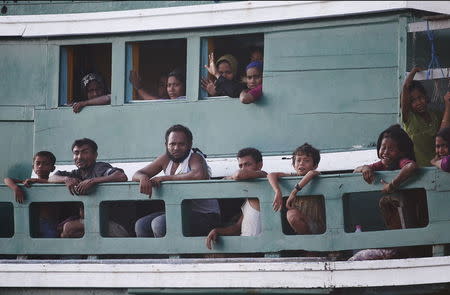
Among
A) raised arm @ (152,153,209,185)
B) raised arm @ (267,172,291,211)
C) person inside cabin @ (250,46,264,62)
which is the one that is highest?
person inside cabin @ (250,46,264,62)

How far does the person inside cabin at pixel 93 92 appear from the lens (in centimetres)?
1189

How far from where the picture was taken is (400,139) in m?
9.69

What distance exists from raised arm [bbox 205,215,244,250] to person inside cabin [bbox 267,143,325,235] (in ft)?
1.90

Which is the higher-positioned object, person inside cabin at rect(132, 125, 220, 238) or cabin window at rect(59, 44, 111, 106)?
cabin window at rect(59, 44, 111, 106)

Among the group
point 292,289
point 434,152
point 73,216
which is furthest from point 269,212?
point 73,216

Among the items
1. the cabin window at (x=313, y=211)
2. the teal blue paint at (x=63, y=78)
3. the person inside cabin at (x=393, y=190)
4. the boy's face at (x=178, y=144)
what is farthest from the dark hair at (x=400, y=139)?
the teal blue paint at (x=63, y=78)

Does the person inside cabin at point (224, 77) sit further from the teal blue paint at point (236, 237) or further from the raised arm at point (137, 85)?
the teal blue paint at point (236, 237)

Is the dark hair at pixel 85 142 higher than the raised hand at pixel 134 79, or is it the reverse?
the raised hand at pixel 134 79

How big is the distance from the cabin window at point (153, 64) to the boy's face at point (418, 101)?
237 centimetres

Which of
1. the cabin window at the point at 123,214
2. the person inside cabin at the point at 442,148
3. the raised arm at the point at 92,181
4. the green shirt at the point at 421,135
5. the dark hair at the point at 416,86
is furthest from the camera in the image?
the cabin window at the point at 123,214

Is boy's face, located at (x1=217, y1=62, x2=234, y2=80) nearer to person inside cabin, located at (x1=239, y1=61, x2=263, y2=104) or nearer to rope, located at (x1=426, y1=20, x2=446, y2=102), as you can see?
person inside cabin, located at (x1=239, y1=61, x2=263, y2=104)

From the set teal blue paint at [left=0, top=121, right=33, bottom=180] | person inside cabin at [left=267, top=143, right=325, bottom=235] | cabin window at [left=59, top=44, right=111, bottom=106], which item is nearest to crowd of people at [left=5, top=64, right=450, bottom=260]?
person inside cabin at [left=267, top=143, right=325, bottom=235]

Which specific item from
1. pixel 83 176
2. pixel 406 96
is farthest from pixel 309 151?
pixel 83 176

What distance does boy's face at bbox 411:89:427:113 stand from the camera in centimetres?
1032
